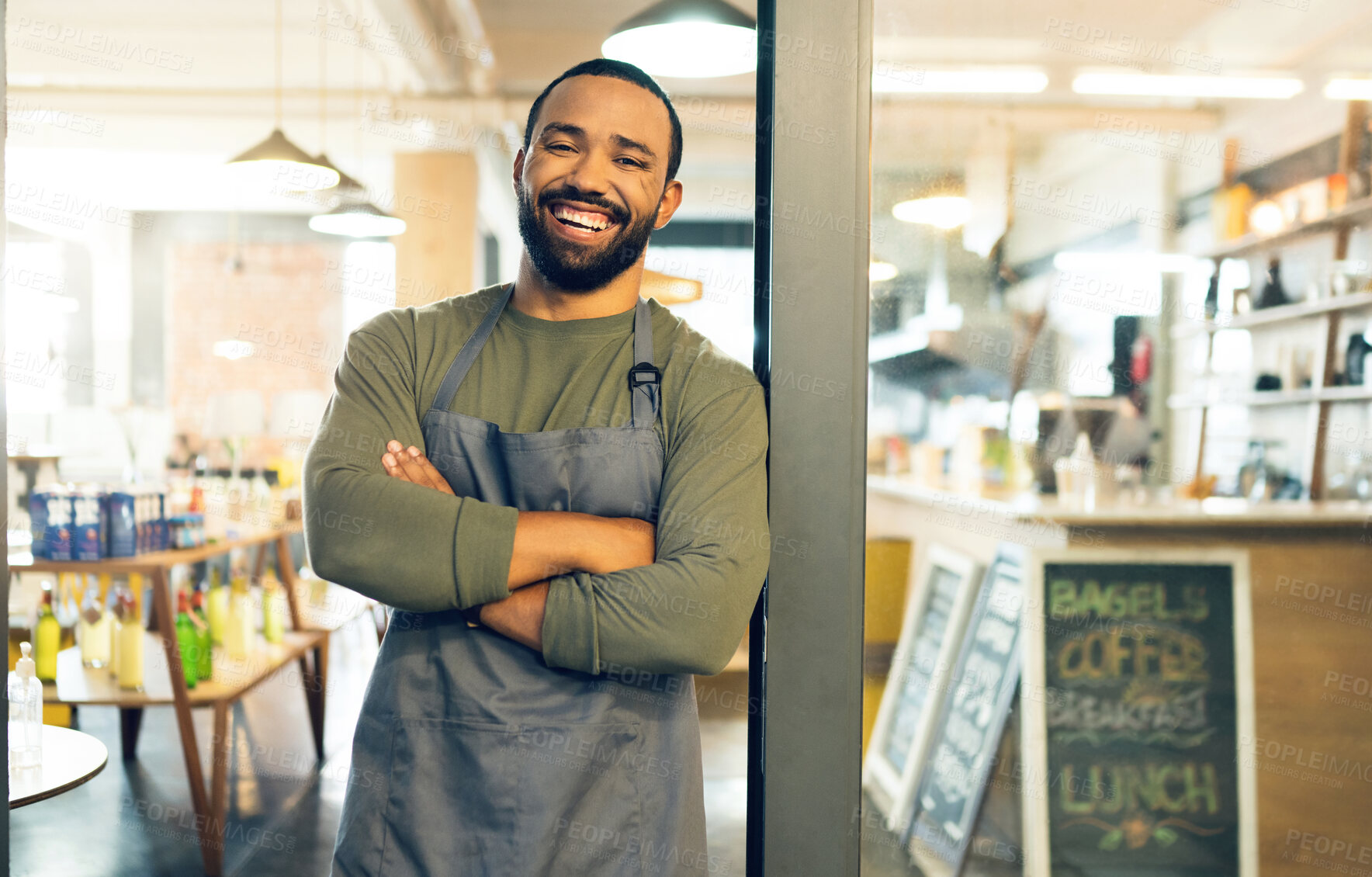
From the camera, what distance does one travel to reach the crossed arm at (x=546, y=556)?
1222 mm

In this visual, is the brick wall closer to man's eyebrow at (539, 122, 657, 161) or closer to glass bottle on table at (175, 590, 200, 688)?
glass bottle on table at (175, 590, 200, 688)

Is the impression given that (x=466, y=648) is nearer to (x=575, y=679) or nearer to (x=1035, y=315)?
(x=575, y=679)

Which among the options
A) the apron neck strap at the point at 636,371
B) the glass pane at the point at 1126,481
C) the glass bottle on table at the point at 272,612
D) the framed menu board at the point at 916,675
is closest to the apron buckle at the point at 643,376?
the apron neck strap at the point at 636,371

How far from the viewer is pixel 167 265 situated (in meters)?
9.65

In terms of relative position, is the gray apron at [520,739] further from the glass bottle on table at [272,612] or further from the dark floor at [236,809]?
the glass bottle on table at [272,612]

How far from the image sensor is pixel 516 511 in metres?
1.22

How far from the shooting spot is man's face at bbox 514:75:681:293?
1.35 meters

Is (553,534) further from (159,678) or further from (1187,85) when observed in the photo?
(159,678)

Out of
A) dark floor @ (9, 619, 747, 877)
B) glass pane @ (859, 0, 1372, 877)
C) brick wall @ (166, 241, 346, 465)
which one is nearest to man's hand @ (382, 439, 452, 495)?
glass pane @ (859, 0, 1372, 877)

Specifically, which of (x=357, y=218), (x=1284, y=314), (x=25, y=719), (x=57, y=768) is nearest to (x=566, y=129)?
(x=57, y=768)

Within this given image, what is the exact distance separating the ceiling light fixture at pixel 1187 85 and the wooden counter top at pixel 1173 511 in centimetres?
91

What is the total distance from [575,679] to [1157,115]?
5.82ft

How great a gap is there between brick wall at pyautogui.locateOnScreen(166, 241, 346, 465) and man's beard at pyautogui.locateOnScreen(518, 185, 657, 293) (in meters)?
8.75

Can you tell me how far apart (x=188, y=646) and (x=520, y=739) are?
2434mm
